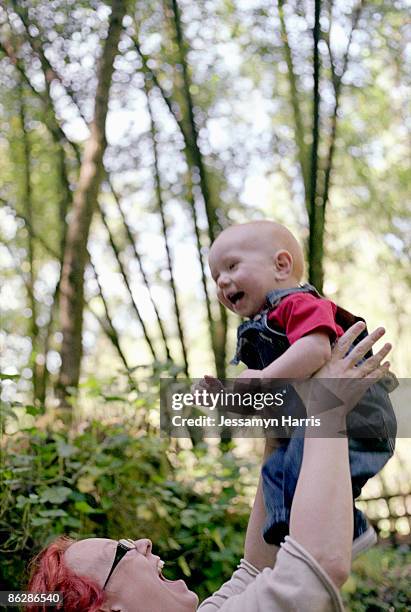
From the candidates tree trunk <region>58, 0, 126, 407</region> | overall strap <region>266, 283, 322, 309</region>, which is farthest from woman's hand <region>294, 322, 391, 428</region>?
tree trunk <region>58, 0, 126, 407</region>

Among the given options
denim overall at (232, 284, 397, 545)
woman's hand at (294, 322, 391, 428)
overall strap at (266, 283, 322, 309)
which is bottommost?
denim overall at (232, 284, 397, 545)

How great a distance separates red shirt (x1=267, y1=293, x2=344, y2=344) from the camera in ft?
4.30

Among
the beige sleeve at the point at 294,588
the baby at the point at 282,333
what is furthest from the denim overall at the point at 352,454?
the beige sleeve at the point at 294,588

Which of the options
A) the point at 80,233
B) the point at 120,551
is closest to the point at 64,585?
the point at 120,551

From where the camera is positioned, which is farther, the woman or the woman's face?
the woman's face

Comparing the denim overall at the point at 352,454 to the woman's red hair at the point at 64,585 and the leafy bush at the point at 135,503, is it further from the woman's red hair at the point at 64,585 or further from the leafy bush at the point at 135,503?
the leafy bush at the point at 135,503

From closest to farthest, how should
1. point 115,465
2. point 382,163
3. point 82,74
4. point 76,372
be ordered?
point 115,465 < point 76,372 < point 82,74 < point 382,163

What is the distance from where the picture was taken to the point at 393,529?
5.52 metres

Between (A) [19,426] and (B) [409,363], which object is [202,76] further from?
(B) [409,363]

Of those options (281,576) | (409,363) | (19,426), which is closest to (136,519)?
(19,426)

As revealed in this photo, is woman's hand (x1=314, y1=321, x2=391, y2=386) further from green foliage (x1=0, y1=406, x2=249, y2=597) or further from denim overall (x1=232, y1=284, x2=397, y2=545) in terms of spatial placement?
green foliage (x1=0, y1=406, x2=249, y2=597)

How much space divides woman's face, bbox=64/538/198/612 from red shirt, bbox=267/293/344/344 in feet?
1.42

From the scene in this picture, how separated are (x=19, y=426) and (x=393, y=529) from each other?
3.41 metres

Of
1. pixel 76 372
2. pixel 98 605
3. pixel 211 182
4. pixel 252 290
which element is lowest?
pixel 98 605
